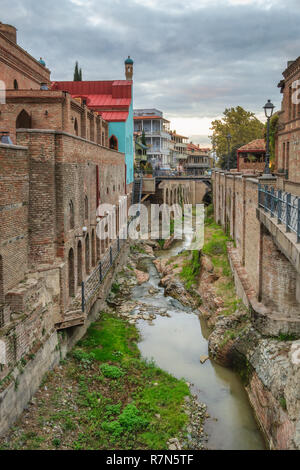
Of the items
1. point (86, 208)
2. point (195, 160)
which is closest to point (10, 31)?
point (86, 208)

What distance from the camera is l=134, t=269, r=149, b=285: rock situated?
24494 mm

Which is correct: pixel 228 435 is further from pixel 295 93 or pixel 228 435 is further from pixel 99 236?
pixel 295 93

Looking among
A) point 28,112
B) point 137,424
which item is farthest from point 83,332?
point 28,112

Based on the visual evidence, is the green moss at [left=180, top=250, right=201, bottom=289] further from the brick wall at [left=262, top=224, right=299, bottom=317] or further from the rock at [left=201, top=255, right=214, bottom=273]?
the brick wall at [left=262, top=224, right=299, bottom=317]

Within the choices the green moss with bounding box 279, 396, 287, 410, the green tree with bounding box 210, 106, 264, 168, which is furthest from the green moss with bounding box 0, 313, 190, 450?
the green tree with bounding box 210, 106, 264, 168

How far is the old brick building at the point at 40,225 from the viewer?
34.3ft

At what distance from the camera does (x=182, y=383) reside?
13.0 meters

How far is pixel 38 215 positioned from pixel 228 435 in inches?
304

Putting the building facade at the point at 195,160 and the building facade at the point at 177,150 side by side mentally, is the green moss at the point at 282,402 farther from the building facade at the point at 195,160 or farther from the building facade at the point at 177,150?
the building facade at the point at 195,160

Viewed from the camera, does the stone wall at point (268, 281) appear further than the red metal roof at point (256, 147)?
No

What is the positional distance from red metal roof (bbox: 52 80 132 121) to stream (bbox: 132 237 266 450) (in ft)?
58.0

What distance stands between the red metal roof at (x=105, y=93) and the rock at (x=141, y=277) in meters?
14.0

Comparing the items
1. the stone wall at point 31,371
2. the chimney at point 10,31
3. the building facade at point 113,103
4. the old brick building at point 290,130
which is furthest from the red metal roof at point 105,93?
the stone wall at point 31,371

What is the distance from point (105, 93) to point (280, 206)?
92.9 ft
